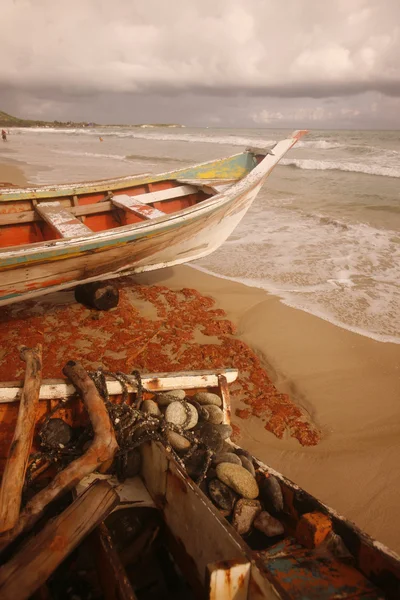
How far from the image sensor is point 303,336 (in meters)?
4.86

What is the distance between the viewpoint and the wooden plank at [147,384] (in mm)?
2529

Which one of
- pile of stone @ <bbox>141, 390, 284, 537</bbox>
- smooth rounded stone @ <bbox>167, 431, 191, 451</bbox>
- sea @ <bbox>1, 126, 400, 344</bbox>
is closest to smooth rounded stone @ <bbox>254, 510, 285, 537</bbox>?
pile of stone @ <bbox>141, 390, 284, 537</bbox>

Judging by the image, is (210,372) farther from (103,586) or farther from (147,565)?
(103,586)

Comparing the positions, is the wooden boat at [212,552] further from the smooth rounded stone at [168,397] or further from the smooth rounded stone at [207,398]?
the smooth rounded stone at [207,398]

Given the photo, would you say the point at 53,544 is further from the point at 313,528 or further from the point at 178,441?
the point at 313,528

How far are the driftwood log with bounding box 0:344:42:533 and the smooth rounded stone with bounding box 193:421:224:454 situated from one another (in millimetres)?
1068

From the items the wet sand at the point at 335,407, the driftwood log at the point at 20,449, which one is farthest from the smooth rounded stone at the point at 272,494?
the driftwood log at the point at 20,449

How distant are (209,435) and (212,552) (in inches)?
35.8

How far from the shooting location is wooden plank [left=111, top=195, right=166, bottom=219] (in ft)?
16.8

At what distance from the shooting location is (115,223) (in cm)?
613

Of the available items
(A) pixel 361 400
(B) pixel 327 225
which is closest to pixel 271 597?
(A) pixel 361 400

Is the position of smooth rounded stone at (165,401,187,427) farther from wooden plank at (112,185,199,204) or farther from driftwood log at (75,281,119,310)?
wooden plank at (112,185,199,204)

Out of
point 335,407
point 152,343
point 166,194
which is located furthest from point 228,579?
point 166,194

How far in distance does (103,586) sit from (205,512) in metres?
0.57
